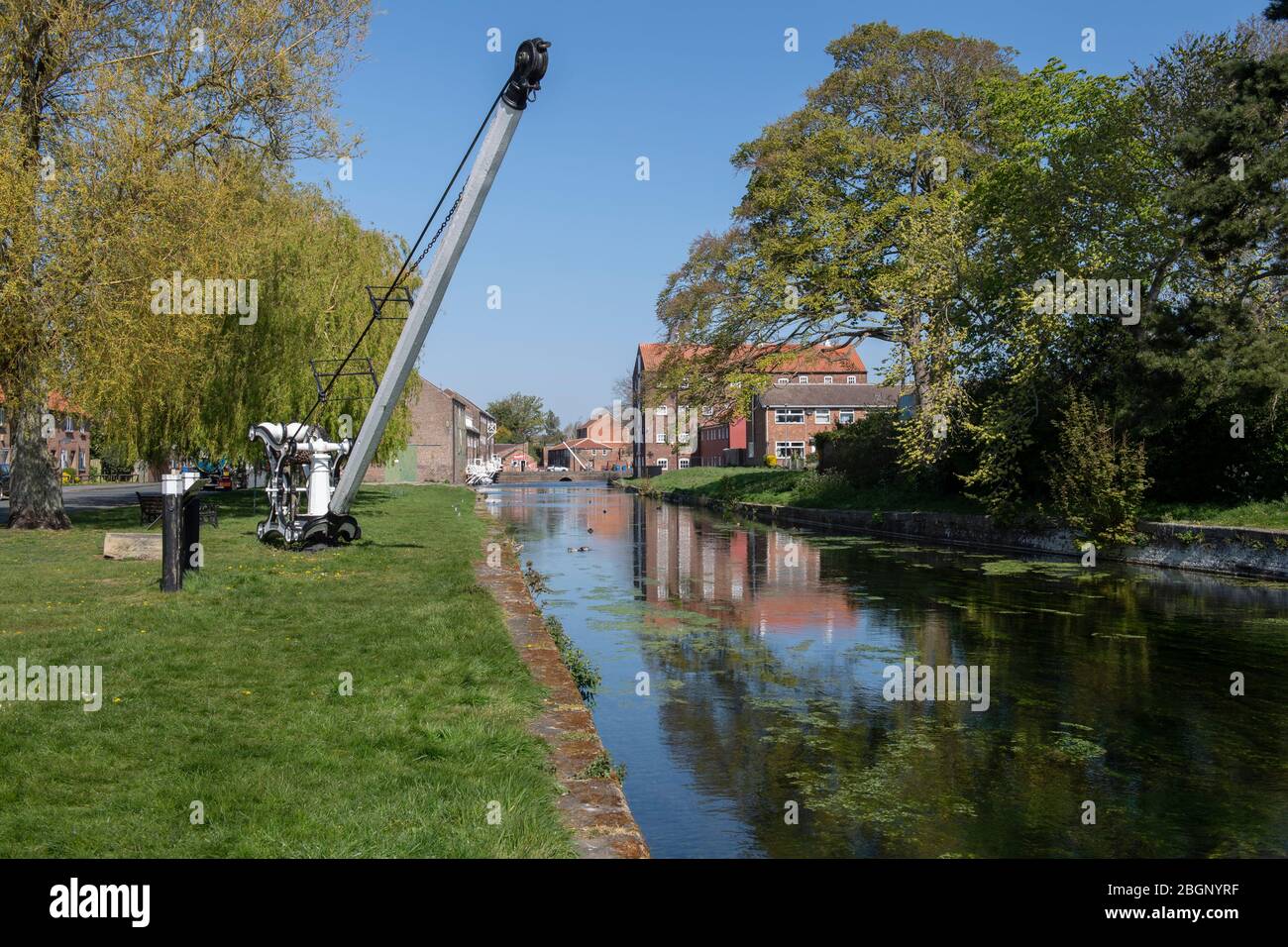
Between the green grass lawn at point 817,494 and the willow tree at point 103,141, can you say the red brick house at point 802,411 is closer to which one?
the green grass lawn at point 817,494

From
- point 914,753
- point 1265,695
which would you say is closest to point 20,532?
point 914,753

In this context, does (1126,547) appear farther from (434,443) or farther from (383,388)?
(434,443)

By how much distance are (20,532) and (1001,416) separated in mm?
23401

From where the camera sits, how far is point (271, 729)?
270 inches

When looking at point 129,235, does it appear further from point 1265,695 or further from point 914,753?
point 1265,695

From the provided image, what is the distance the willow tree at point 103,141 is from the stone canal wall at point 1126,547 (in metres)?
19.5

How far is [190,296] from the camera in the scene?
21.9 m

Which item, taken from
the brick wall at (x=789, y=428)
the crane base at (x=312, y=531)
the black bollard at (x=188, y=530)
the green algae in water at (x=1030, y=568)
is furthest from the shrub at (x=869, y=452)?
the brick wall at (x=789, y=428)

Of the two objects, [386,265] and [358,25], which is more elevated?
[358,25]

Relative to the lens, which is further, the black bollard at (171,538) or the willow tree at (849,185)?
the willow tree at (849,185)

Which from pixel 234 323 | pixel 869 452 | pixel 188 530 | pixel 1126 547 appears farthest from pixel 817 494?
pixel 188 530

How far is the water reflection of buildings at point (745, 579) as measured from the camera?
15.4 metres

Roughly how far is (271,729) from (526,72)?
1120 centimetres

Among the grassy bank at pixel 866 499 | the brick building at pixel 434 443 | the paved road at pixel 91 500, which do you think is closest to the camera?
the grassy bank at pixel 866 499
